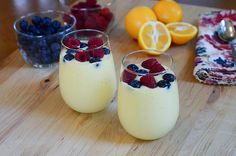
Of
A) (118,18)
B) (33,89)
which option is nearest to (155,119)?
(33,89)

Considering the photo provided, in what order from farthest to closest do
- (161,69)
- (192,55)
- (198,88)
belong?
1. (192,55)
2. (198,88)
3. (161,69)

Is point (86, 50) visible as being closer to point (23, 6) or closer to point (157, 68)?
point (157, 68)

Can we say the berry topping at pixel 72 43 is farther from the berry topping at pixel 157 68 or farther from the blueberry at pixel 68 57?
the berry topping at pixel 157 68

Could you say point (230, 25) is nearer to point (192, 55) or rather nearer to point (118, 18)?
point (192, 55)

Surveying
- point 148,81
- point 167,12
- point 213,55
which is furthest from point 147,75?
point 167,12

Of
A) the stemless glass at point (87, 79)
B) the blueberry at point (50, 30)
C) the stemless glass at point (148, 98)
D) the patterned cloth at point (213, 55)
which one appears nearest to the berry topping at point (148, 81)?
the stemless glass at point (148, 98)
